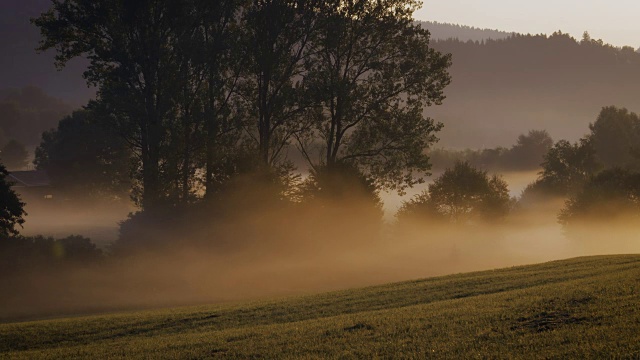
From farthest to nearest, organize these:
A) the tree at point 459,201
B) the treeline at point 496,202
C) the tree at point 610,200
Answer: the tree at point 459,201
the treeline at point 496,202
the tree at point 610,200

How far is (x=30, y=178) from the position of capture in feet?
411

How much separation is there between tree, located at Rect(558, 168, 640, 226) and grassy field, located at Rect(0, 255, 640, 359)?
5015 cm

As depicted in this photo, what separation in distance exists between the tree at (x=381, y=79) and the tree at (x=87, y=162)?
47308mm

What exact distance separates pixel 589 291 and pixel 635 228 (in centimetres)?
6079

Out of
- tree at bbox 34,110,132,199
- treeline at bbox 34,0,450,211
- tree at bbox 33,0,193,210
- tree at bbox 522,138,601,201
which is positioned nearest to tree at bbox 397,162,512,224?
treeline at bbox 34,0,450,211

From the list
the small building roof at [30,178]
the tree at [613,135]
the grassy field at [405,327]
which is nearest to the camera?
the grassy field at [405,327]

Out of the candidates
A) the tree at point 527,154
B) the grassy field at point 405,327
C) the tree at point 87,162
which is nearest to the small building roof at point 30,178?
the tree at point 87,162

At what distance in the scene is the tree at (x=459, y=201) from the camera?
80.5 m

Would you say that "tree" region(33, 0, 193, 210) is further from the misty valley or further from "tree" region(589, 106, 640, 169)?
"tree" region(589, 106, 640, 169)

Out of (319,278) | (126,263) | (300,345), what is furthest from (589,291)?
(126,263)

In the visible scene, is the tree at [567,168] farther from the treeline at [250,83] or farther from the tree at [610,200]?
the treeline at [250,83]

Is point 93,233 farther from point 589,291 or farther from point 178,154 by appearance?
point 589,291

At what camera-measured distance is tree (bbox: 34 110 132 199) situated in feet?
333

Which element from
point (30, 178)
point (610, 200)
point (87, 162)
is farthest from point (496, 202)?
point (30, 178)
